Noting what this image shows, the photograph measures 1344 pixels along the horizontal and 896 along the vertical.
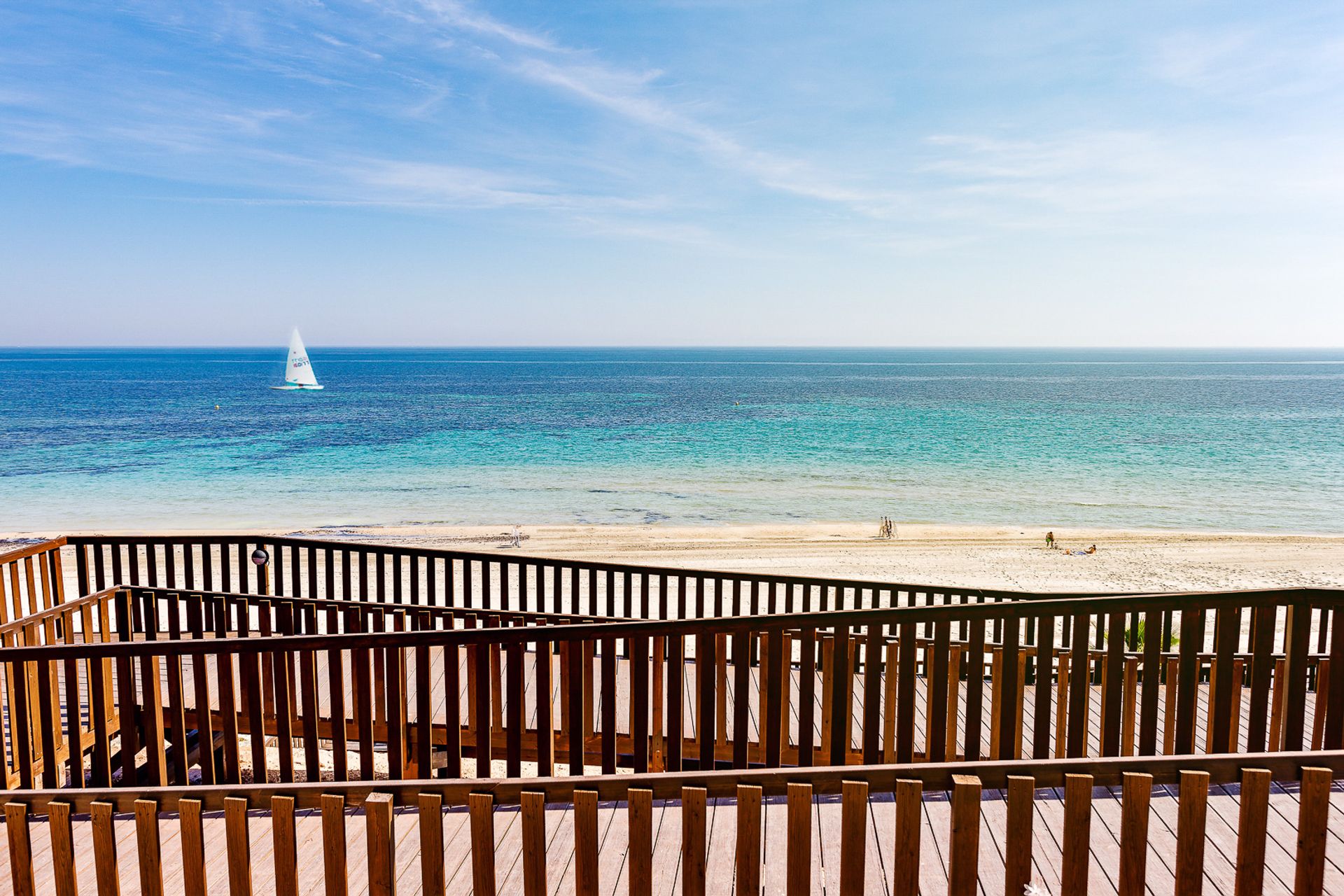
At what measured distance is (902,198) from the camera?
86.7m

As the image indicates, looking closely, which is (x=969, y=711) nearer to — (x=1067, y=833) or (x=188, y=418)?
(x=1067, y=833)

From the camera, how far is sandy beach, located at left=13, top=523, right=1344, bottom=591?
51.9ft

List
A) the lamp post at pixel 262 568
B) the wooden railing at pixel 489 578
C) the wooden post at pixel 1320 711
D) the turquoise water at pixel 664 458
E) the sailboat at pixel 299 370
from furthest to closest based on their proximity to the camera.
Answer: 1. the sailboat at pixel 299 370
2. the turquoise water at pixel 664 458
3. the lamp post at pixel 262 568
4. the wooden railing at pixel 489 578
5. the wooden post at pixel 1320 711

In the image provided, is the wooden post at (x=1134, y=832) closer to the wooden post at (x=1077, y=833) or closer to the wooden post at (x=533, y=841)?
the wooden post at (x=1077, y=833)

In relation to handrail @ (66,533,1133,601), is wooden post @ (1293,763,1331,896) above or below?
above

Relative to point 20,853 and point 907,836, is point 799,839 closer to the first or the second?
point 907,836

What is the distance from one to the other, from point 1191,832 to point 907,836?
0.79m

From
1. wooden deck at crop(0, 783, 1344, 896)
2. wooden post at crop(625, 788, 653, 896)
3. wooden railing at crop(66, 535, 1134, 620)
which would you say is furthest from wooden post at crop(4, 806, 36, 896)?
wooden railing at crop(66, 535, 1134, 620)

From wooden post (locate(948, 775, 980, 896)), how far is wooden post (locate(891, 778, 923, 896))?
0.31 feet

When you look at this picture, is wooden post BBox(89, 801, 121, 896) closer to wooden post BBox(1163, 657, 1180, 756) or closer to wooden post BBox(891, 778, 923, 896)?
wooden post BBox(891, 778, 923, 896)

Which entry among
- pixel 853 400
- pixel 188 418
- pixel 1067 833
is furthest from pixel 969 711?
pixel 853 400

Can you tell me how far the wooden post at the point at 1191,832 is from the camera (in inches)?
87.0

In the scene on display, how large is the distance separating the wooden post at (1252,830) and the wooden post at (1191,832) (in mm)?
106

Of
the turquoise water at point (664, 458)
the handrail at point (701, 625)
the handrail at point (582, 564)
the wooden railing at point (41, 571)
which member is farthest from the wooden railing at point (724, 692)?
the turquoise water at point (664, 458)
